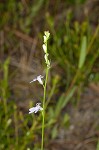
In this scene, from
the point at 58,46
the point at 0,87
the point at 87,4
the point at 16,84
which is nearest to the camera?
the point at 0,87

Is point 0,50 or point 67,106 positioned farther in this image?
point 0,50

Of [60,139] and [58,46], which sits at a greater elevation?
[58,46]

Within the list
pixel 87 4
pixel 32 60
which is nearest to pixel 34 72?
pixel 32 60

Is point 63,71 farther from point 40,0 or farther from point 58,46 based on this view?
point 40,0

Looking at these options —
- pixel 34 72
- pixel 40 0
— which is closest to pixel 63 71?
pixel 34 72

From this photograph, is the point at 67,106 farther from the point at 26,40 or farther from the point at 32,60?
the point at 26,40

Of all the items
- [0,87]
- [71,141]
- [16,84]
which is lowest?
[71,141]

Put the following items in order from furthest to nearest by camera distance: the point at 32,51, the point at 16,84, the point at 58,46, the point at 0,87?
the point at 32,51 < the point at 16,84 < the point at 58,46 < the point at 0,87
